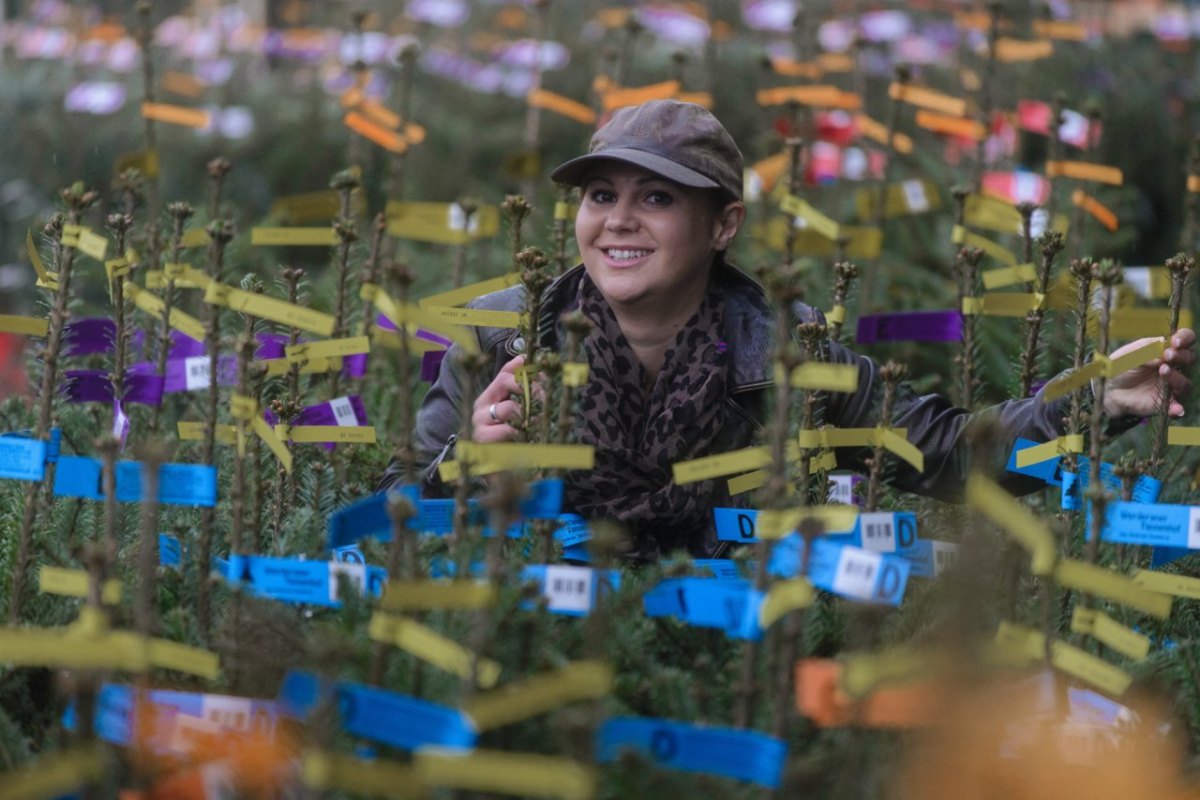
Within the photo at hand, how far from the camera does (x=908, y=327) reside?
3615mm

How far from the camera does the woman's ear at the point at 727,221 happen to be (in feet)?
10.7

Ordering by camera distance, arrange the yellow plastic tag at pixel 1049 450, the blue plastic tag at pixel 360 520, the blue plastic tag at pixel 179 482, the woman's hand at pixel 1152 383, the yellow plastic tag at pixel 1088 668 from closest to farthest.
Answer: the yellow plastic tag at pixel 1088 668, the blue plastic tag at pixel 360 520, the blue plastic tag at pixel 179 482, the yellow plastic tag at pixel 1049 450, the woman's hand at pixel 1152 383

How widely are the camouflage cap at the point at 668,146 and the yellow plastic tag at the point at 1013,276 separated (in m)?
0.73

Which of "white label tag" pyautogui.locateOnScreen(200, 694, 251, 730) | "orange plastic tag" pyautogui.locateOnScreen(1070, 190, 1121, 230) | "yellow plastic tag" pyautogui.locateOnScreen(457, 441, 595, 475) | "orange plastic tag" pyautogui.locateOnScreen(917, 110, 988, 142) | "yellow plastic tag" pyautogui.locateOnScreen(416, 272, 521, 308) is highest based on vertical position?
"orange plastic tag" pyautogui.locateOnScreen(917, 110, 988, 142)

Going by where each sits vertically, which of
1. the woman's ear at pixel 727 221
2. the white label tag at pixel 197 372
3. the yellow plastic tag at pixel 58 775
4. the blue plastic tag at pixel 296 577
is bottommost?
the yellow plastic tag at pixel 58 775

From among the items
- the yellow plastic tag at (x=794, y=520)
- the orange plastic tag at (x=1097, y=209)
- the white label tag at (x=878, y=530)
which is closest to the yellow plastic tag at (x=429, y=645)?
the yellow plastic tag at (x=794, y=520)

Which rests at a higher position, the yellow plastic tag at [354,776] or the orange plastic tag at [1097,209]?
the orange plastic tag at [1097,209]

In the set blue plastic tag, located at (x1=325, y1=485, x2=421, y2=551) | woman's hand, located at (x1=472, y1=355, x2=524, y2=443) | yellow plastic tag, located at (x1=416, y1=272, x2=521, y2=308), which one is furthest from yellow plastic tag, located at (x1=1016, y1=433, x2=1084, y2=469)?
blue plastic tag, located at (x1=325, y1=485, x2=421, y2=551)

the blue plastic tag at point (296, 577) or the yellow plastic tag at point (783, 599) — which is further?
the blue plastic tag at point (296, 577)

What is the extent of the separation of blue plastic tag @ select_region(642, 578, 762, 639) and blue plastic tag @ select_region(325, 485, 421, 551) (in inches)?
15.2

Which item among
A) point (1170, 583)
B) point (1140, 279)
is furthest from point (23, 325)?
point (1140, 279)

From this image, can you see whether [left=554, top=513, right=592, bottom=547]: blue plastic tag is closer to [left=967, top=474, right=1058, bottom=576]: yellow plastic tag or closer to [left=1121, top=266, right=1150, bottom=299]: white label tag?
[left=967, top=474, right=1058, bottom=576]: yellow plastic tag

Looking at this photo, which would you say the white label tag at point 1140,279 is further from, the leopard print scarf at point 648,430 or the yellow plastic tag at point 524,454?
the yellow plastic tag at point 524,454

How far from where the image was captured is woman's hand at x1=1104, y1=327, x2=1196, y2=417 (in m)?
2.85
